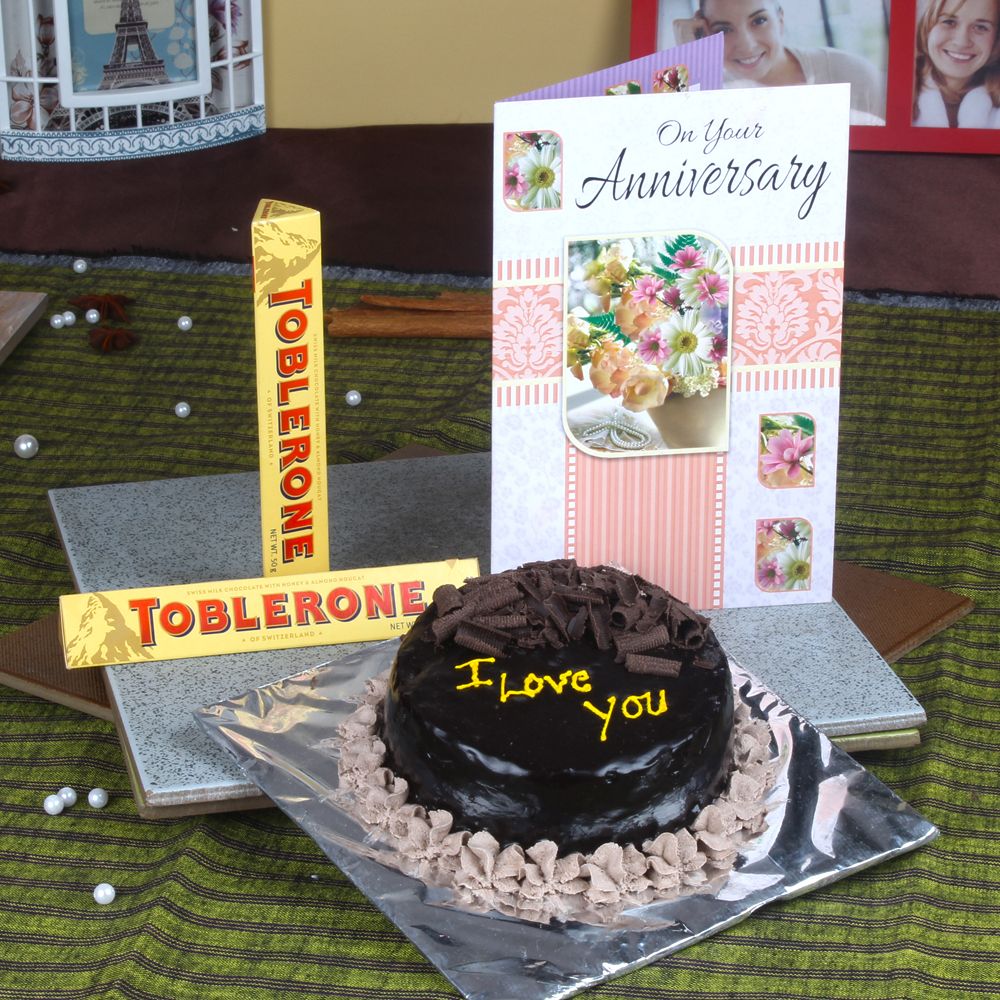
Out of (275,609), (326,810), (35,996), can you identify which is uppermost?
(275,609)

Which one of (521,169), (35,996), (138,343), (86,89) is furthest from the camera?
(86,89)

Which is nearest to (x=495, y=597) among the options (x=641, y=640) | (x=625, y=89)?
(x=641, y=640)

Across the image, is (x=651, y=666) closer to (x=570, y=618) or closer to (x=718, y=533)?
(x=570, y=618)

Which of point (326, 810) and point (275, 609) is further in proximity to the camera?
point (275, 609)

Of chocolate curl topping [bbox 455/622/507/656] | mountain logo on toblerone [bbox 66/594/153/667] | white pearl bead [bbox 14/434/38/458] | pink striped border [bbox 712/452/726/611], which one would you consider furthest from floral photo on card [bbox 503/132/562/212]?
white pearl bead [bbox 14/434/38/458]

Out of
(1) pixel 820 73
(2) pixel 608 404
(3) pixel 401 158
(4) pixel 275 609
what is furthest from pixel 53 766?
(1) pixel 820 73

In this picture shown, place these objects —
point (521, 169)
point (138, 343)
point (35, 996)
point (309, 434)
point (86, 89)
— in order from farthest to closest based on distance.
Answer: point (86, 89), point (138, 343), point (309, 434), point (521, 169), point (35, 996)

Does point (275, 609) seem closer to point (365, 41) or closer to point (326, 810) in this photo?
point (326, 810)

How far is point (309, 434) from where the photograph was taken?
1660 millimetres

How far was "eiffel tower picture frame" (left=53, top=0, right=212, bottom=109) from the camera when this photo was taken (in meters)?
2.91

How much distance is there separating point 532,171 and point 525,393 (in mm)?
229

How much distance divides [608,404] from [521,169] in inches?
10.3

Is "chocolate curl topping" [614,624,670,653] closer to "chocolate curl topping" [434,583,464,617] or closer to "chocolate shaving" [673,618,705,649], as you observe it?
"chocolate shaving" [673,618,705,649]

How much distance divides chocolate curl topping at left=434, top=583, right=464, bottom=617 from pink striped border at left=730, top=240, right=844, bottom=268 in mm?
469
